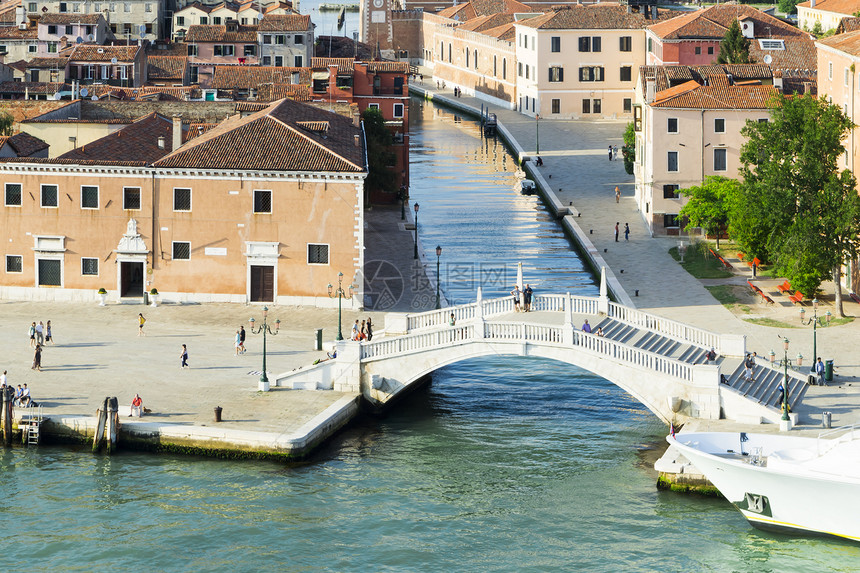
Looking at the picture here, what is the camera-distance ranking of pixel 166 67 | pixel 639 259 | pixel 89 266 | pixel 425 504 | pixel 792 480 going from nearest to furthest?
1. pixel 792 480
2. pixel 425 504
3. pixel 89 266
4. pixel 639 259
5. pixel 166 67

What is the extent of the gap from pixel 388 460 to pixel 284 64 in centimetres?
8751

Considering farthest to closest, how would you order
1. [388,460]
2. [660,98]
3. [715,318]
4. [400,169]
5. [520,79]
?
[520,79] < [400,169] < [660,98] < [715,318] < [388,460]

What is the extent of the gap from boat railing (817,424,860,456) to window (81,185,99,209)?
29.7 m

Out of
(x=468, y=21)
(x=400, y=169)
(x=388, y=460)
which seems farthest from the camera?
(x=468, y=21)

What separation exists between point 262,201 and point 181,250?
3.63 m

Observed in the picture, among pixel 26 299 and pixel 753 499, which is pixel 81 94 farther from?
pixel 753 499

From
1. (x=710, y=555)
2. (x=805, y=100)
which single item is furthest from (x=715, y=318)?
(x=710, y=555)

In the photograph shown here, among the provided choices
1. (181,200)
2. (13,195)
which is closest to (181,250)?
(181,200)

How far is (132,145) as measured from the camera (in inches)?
2601

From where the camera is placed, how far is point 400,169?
9056cm

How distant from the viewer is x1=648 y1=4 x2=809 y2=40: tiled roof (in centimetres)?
11025

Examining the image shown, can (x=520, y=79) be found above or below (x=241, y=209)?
above

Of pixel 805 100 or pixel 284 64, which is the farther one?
pixel 284 64

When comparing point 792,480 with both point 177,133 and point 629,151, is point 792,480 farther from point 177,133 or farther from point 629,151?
point 629,151
